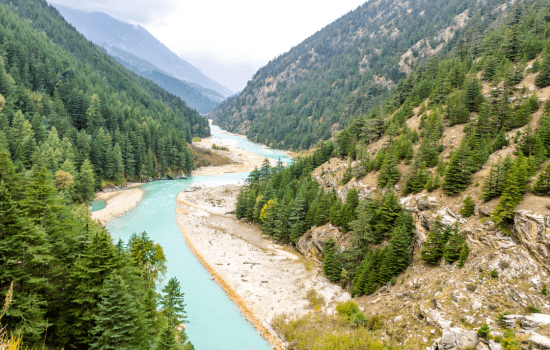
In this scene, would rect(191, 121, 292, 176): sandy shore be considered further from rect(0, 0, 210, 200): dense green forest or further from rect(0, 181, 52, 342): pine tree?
rect(0, 181, 52, 342): pine tree

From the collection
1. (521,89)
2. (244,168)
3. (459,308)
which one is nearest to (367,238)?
(459,308)

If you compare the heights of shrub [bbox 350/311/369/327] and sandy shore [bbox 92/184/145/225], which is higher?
shrub [bbox 350/311/369/327]

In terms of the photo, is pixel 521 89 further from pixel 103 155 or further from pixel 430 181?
pixel 103 155

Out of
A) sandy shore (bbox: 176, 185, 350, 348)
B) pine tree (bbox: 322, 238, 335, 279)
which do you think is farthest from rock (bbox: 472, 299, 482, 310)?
pine tree (bbox: 322, 238, 335, 279)

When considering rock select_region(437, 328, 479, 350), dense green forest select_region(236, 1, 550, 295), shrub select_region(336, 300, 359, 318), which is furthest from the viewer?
shrub select_region(336, 300, 359, 318)

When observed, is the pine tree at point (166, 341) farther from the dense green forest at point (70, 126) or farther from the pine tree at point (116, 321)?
the dense green forest at point (70, 126)

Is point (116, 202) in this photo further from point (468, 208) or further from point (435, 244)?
point (468, 208)
